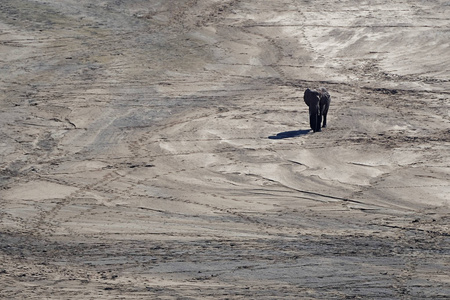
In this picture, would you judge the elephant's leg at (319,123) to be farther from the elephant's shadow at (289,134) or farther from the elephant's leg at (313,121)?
the elephant's shadow at (289,134)

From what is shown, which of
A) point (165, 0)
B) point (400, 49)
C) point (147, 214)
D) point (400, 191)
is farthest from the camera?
point (165, 0)

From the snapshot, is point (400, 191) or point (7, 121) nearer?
point (400, 191)

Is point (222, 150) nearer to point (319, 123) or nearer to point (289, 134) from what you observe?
point (289, 134)

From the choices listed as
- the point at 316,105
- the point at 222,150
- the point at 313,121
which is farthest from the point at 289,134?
the point at 222,150

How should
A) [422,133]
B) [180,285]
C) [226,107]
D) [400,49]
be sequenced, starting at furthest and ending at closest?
1. [400,49]
2. [226,107]
3. [422,133]
4. [180,285]

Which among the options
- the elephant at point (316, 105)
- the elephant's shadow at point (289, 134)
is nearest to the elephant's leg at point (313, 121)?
the elephant at point (316, 105)

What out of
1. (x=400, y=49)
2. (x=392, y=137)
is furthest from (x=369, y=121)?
(x=400, y=49)

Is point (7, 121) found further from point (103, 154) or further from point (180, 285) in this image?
point (180, 285)
